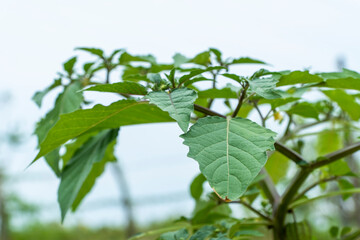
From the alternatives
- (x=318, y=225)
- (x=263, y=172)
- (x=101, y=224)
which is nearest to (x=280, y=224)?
(x=263, y=172)

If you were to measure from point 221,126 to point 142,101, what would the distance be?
0.10m

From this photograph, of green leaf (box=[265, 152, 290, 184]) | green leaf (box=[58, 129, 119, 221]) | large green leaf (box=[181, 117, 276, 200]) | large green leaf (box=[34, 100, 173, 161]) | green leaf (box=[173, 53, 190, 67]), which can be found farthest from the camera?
green leaf (box=[265, 152, 290, 184])

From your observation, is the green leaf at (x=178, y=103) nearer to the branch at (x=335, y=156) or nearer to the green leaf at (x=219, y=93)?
the green leaf at (x=219, y=93)

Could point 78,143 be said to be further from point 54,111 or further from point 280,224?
point 280,224

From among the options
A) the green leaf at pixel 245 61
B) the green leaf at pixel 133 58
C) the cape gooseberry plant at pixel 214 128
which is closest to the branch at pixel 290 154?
the cape gooseberry plant at pixel 214 128

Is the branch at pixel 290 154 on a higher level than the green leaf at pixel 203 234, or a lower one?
higher

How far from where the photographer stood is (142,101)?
454 mm

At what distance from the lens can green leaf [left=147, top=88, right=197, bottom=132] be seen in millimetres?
368

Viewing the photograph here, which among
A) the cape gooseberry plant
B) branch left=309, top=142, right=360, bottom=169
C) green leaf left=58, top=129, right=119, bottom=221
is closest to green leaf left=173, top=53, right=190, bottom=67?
the cape gooseberry plant

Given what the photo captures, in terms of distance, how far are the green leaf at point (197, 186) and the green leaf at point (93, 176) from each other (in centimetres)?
14

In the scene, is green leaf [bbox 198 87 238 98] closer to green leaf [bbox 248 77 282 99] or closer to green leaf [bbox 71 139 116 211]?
green leaf [bbox 248 77 282 99]

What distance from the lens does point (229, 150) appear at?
0.37m

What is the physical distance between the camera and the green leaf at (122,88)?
0.42 m

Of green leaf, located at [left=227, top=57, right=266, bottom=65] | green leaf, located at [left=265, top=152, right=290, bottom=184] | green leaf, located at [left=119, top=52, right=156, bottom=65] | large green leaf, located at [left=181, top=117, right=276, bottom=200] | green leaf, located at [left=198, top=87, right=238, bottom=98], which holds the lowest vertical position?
green leaf, located at [left=265, top=152, right=290, bottom=184]
